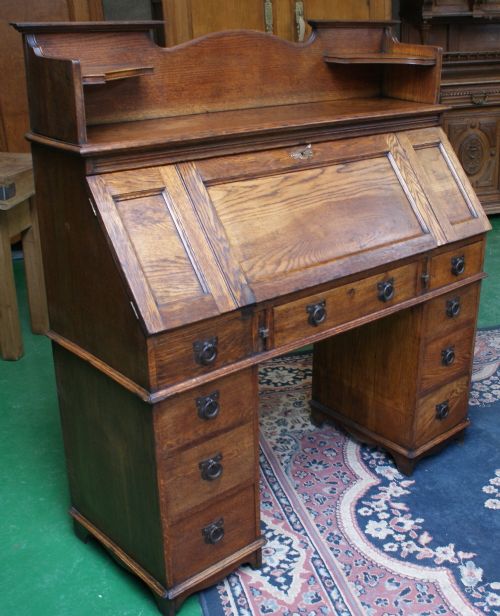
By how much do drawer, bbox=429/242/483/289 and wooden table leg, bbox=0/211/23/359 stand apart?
215 cm

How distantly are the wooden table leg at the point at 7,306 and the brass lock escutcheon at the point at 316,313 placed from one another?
2.04 m

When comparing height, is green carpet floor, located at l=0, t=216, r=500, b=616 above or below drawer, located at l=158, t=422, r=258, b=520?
below

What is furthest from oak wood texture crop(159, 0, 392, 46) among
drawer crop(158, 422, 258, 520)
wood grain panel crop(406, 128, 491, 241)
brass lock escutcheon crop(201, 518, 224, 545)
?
A: brass lock escutcheon crop(201, 518, 224, 545)

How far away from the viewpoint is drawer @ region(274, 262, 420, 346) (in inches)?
82.3

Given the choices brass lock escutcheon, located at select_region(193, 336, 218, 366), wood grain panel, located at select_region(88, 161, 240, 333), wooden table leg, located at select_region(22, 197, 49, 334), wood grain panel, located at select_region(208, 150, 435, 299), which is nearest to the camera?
wood grain panel, located at select_region(88, 161, 240, 333)

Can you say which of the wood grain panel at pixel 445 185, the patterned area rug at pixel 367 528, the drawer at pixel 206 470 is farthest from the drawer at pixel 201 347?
the wood grain panel at pixel 445 185

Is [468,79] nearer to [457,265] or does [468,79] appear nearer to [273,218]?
[457,265]

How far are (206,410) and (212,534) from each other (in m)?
0.41

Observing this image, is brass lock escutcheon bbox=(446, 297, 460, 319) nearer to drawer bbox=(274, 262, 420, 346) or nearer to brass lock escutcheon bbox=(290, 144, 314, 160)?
drawer bbox=(274, 262, 420, 346)

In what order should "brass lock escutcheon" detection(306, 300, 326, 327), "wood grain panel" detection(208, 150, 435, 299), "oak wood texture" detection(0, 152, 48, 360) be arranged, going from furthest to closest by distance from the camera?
"oak wood texture" detection(0, 152, 48, 360) < "brass lock escutcheon" detection(306, 300, 326, 327) < "wood grain panel" detection(208, 150, 435, 299)

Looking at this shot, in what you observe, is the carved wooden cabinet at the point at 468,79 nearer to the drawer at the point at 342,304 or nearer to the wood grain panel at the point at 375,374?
the wood grain panel at the point at 375,374

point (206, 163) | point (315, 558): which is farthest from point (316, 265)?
point (315, 558)

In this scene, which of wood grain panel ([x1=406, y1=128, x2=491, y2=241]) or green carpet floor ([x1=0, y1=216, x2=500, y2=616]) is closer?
green carpet floor ([x1=0, y1=216, x2=500, y2=616])

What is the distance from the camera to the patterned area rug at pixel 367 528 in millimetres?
2170
